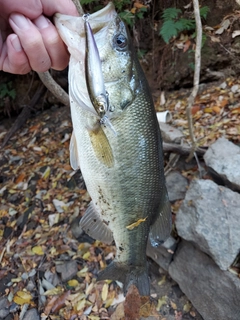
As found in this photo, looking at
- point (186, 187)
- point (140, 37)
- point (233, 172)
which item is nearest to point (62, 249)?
point (186, 187)

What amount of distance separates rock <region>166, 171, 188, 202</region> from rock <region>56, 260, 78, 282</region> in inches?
43.0

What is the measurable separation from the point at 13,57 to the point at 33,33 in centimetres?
16

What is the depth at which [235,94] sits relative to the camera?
3.91 metres

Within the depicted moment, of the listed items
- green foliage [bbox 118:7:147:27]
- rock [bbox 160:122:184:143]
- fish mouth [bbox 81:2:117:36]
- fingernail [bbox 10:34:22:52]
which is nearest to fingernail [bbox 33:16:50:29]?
fingernail [bbox 10:34:22:52]

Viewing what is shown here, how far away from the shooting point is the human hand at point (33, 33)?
1.38 m

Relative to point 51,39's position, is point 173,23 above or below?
below

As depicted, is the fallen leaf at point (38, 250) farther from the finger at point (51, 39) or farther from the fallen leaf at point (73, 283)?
the finger at point (51, 39)

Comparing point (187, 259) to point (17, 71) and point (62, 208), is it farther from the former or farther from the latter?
point (17, 71)

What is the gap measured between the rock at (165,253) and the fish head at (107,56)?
71.0 inches

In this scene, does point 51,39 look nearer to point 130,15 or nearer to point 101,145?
point 101,145

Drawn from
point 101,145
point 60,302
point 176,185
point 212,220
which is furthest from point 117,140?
point 60,302

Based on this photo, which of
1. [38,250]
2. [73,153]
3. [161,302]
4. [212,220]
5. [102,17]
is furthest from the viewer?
[38,250]

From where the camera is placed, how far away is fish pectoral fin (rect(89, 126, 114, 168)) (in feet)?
4.76

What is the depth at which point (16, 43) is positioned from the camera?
4.67 ft
